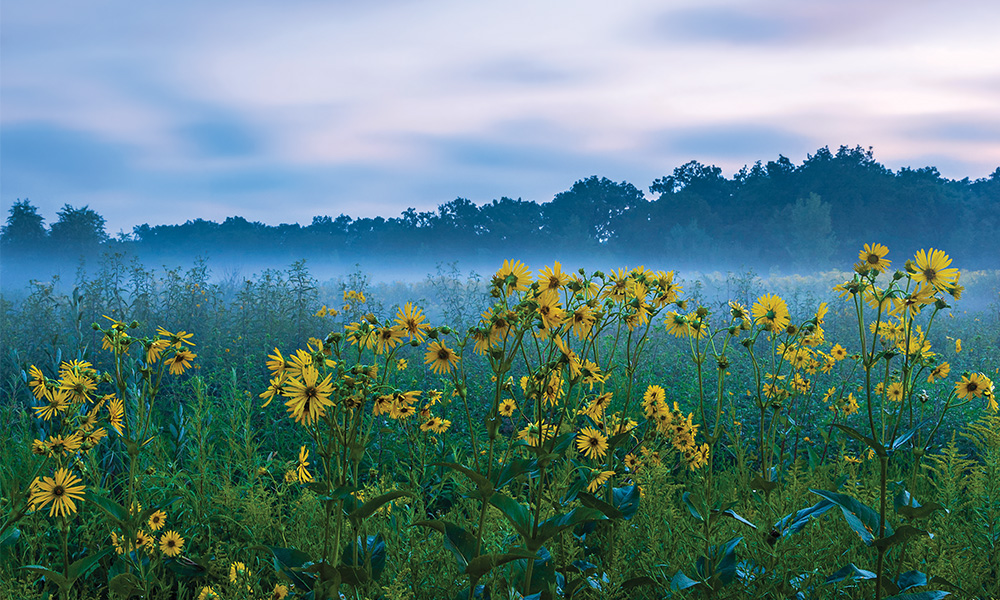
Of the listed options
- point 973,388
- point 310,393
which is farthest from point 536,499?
point 973,388

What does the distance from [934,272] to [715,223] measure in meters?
31.7

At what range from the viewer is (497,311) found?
150 cm

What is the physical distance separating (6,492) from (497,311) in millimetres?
2922

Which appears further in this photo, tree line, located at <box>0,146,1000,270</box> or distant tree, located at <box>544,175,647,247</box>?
distant tree, located at <box>544,175,647,247</box>

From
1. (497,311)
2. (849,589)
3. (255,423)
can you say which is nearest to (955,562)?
(849,589)

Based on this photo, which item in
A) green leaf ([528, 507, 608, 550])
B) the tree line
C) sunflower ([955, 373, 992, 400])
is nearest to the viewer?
green leaf ([528, 507, 608, 550])

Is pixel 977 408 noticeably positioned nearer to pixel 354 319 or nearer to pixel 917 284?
pixel 917 284

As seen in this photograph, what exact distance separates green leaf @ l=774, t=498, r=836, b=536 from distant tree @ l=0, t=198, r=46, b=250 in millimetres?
14854

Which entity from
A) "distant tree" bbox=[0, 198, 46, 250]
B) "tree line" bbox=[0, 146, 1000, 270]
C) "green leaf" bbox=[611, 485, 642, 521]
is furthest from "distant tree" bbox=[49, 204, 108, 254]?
"green leaf" bbox=[611, 485, 642, 521]

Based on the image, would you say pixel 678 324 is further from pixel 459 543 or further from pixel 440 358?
pixel 459 543

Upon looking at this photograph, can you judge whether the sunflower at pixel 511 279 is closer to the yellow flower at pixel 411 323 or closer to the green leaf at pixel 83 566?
the yellow flower at pixel 411 323

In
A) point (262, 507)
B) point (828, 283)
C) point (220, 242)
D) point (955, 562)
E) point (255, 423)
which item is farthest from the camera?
point (220, 242)

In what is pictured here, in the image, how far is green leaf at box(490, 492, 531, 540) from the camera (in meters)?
1.48

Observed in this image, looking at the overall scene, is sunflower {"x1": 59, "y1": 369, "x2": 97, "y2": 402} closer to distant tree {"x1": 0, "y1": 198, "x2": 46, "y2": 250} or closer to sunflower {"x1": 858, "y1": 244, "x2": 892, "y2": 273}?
sunflower {"x1": 858, "y1": 244, "x2": 892, "y2": 273}
